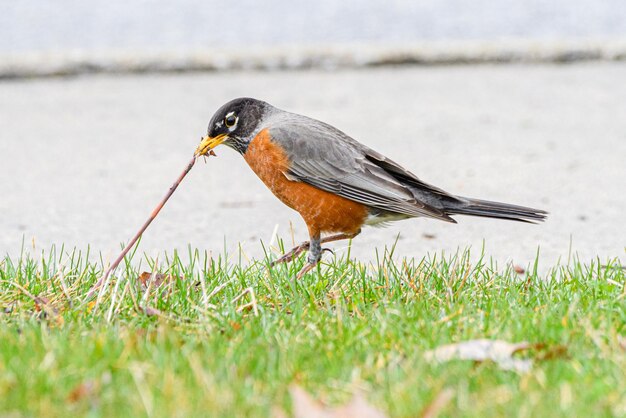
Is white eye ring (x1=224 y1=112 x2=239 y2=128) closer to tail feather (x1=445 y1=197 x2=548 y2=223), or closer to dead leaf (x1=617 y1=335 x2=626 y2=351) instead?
tail feather (x1=445 y1=197 x2=548 y2=223)

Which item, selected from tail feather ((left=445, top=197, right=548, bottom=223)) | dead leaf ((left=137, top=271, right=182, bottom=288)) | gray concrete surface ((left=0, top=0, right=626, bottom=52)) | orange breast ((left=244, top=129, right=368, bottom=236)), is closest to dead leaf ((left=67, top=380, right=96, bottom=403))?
dead leaf ((left=137, top=271, right=182, bottom=288))

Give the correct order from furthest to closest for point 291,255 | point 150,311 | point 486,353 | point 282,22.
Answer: point 282,22 < point 291,255 < point 150,311 < point 486,353

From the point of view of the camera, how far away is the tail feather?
13.0ft

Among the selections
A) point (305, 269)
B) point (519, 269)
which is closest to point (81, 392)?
point (305, 269)

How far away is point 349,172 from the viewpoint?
4098 millimetres

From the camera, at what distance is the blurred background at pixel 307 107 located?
5098mm

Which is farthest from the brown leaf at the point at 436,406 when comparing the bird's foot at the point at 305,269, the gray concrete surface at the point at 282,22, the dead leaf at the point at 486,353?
the gray concrete surface at the point at 282,22

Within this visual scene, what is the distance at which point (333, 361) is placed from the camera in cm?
283

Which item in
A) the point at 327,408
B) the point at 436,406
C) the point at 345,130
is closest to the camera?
the point at 436,406

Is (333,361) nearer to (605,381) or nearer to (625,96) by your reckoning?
(605,381)

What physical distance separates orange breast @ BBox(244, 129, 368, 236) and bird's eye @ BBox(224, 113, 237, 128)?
0.15 metres

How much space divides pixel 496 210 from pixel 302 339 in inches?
50.7

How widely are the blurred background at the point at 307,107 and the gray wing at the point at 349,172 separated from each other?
32 centimetres

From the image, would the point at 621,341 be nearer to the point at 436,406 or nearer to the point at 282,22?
the point at 436,406
